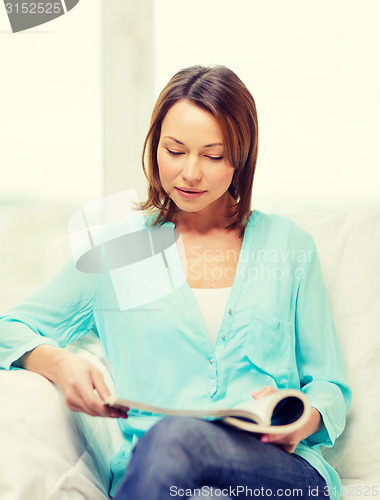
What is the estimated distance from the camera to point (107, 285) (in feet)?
3.56

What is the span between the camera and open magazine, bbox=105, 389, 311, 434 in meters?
0.73

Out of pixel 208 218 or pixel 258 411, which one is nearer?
pixel 258 411

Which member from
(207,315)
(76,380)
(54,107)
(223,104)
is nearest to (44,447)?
(76,380)

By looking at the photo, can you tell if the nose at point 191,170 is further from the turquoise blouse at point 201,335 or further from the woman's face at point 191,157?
the turquoise blouse at point 201,335

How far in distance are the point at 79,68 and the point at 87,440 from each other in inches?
43.9

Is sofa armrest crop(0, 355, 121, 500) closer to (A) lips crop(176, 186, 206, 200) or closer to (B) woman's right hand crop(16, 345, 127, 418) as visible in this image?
(B) woman's right hand crop(16, 345, 127, 418)

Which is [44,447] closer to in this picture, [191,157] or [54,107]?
[191,157]

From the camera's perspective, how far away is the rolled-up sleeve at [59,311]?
3.28 ft

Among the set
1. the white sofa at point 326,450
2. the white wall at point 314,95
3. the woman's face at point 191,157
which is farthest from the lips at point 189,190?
the white wall at point 314,95

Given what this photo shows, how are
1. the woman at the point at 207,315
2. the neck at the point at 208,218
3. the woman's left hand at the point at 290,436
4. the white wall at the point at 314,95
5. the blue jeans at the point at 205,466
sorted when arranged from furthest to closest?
the white wall at the point at 314,95
the neck at the point at 208,218
the woman at the point at 207,315
the woman's left hand at the point at 290,436
the blue jeans at the point at 205,466

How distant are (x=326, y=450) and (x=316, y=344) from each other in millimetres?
224

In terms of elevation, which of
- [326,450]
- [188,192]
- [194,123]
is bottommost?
[326,450]

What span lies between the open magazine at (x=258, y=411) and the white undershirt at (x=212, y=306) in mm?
213

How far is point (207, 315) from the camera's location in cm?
102
